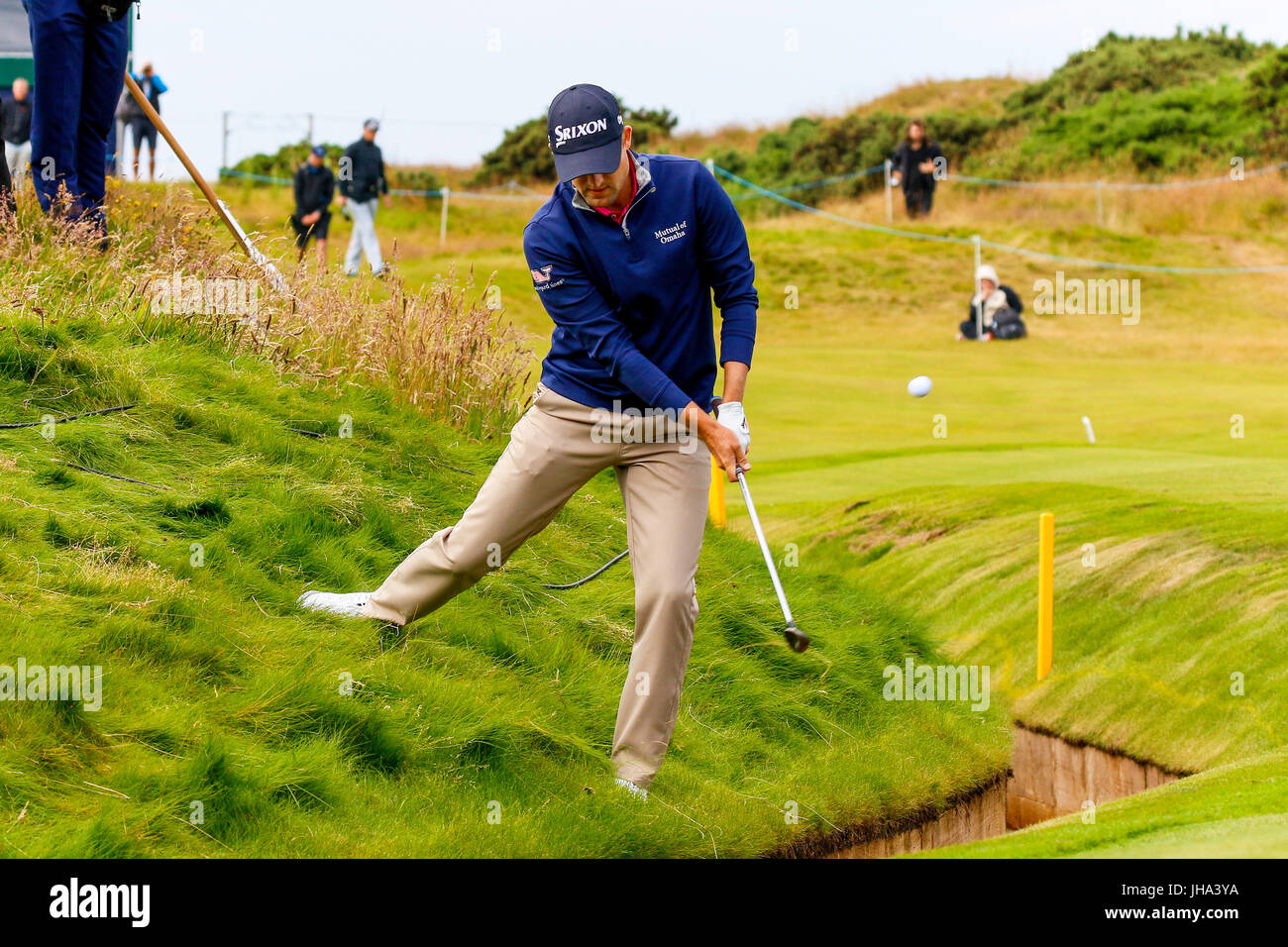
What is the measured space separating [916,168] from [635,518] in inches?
1134

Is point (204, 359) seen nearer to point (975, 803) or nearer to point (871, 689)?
point (871, 689)

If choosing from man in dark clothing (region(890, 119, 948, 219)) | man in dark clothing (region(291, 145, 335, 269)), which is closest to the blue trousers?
man in dark clothing (region(291, 145, 335, 269))

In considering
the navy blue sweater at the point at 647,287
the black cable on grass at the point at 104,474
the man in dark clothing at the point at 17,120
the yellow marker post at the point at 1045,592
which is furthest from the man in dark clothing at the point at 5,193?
the man in dark clothing at the point at 17,120

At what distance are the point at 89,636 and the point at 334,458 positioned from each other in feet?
9.17

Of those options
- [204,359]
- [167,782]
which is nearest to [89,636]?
[167,782]

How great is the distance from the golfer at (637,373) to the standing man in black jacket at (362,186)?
1589cm

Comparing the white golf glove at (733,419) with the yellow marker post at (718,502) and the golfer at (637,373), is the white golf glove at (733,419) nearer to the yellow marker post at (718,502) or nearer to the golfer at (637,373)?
the golfer at (637,373)

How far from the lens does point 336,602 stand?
678 cm

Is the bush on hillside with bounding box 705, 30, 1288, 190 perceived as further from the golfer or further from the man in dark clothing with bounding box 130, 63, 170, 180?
the golfer

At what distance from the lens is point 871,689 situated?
29.9ft

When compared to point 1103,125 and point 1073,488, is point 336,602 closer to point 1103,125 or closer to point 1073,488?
point 1073,488

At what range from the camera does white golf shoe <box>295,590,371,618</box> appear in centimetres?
671

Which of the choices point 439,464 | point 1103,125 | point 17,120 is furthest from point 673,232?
point 1103,125

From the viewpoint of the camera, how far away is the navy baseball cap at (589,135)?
5305 mm
